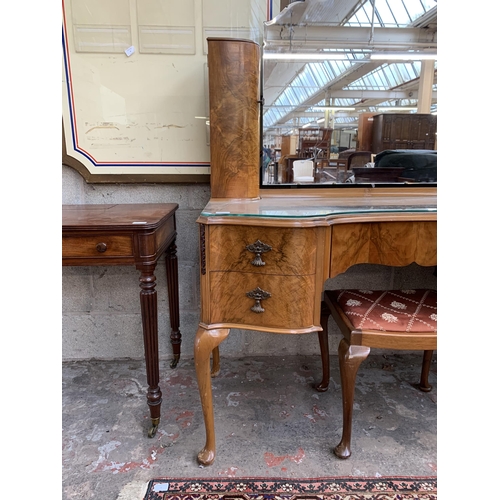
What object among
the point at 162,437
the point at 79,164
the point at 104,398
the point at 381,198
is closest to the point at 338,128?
the point at 381,198

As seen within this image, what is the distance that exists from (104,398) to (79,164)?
1077 mm

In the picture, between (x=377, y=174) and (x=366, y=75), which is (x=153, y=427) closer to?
(x=377, y=174)

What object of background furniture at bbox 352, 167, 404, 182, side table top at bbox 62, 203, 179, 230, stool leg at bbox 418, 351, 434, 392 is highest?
background furniture at bbox 352, 167, 404, 182

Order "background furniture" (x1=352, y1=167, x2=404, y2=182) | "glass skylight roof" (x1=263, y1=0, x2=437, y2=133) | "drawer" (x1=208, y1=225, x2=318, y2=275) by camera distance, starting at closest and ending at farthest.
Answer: "drawer" (x1=208, y1=225, x2=318, y2=275) < "glass skylight roof" (x1=263, y1=0, x2=437, y2=133) < "background furniture" (x1=352, y1=167, x2=404, y2=182)

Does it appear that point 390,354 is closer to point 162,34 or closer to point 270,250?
point 270,250

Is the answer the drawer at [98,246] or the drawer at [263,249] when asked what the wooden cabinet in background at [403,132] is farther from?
the drawer at [98,246]

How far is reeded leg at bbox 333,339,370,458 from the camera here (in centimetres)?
123

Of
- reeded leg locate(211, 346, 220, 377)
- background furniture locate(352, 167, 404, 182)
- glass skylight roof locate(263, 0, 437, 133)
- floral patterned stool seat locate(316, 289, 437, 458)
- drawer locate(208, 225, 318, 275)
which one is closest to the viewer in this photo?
drawer locate(208, 225, 318, 275)

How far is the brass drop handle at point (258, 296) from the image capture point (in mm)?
1126

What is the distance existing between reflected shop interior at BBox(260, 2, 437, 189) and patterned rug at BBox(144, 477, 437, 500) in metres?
1.21

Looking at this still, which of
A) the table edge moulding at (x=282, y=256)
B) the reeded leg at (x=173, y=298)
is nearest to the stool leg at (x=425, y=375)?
the table edge moulding at (x=282, y=256)

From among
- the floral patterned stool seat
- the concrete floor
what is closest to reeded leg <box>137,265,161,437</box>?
the concrete floor

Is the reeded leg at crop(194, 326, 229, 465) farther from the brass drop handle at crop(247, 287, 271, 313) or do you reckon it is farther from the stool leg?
the stool leg

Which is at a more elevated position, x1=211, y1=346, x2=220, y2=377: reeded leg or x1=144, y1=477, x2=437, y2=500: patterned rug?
x1=211, y1=346, x2=220, y2=377: reeded leg
